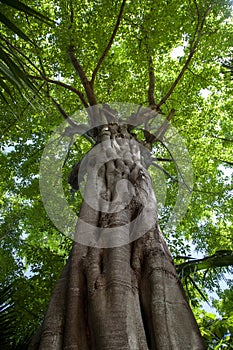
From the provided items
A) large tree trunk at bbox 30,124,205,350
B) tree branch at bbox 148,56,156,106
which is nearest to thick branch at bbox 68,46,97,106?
tree branch at bbox 148,56,156,106

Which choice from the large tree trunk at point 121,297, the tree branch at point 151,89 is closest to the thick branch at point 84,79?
the tree branch at point 151,89

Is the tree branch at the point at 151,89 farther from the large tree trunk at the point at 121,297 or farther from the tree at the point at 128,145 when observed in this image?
the large tree trunk at the point at 121,297

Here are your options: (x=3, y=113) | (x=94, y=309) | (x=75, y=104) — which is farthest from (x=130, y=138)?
(x=94, y=309)

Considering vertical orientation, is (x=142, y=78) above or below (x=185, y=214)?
above

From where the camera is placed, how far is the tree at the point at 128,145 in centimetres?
257

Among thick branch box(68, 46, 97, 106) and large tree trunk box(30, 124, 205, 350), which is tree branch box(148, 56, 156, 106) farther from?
large tree trunk box(30, 124, 205, 350)

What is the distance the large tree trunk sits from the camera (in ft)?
7.86

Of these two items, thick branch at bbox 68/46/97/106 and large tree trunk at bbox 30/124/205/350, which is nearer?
large tree trunk at bbox 30/124/205/350

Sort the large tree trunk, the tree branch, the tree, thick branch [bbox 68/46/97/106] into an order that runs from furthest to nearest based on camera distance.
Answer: the tree branch
thick branch [bbox 68/46/97/106]
the tree
the large tree trunk

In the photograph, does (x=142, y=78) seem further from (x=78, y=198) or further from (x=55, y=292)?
(x=55, y=292)

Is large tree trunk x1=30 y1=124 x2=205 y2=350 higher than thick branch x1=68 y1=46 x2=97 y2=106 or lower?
lower

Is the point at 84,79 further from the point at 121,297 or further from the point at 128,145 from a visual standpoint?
the point at 121,297

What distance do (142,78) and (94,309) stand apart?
7.11 metres

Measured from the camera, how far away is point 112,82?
8.58 metres
